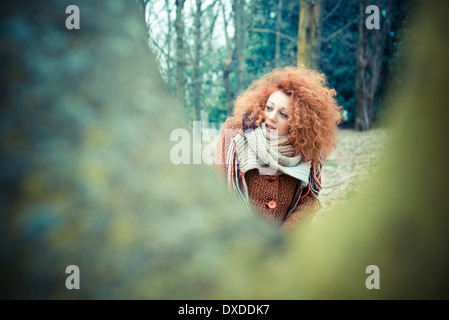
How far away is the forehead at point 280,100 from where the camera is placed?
Answer: 7.45 feet

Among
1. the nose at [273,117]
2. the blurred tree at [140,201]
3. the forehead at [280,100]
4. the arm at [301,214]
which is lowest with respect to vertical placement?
the arm at [301,214]

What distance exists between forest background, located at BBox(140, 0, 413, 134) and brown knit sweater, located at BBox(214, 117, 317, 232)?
3.96 m

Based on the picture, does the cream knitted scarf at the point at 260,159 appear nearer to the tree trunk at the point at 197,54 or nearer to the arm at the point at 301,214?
the arm at the point at 301,214

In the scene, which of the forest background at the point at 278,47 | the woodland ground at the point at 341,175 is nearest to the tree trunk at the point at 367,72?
the forest background at the point at 278,47

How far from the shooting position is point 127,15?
69 cm

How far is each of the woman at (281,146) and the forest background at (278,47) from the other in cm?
384

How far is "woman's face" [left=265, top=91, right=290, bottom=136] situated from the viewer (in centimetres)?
226

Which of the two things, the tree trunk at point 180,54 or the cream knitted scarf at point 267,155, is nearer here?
the cream knitted scarf at point 267,155

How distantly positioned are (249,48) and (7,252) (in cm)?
1734

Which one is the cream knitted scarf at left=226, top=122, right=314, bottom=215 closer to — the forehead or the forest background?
the forehead

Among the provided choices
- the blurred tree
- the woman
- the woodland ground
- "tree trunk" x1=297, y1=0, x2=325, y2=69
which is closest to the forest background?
"tree trunk" x1=297, y1=0, x2=325, y2=69

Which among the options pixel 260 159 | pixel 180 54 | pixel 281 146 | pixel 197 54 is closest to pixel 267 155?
pixel 260 159

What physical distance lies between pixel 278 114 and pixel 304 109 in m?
0.22

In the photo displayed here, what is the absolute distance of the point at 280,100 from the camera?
2279mm
